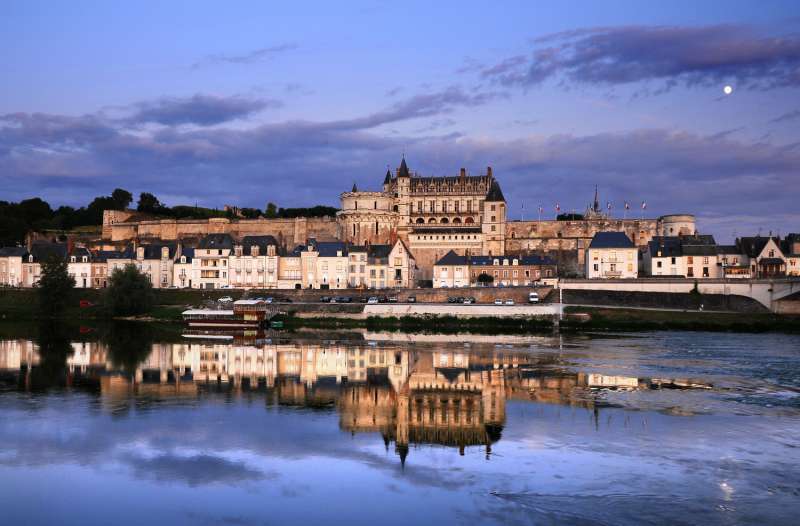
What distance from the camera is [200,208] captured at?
114125 mm

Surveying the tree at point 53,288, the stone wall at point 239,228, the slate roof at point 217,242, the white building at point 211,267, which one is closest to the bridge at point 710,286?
the white building at point 211,267

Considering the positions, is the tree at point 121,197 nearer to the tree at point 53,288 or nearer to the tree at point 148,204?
the tree at point 148,204

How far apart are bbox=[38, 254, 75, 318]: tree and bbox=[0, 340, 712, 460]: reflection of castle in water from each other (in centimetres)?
1838

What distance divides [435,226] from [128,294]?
107ft

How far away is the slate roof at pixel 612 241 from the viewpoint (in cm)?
5608

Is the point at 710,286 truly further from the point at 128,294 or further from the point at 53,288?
the point at 53,288

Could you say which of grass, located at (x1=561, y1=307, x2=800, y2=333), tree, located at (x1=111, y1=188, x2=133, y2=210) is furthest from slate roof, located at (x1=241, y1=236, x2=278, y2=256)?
tree, located at (x1=111, y1=188, x2=133, y2=210)

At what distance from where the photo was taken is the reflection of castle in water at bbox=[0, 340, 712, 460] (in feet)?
61.0

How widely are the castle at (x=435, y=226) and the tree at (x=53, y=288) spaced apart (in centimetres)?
2399

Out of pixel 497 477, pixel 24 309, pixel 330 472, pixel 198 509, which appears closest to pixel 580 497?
pixel 497 477

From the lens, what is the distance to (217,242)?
62500 mm

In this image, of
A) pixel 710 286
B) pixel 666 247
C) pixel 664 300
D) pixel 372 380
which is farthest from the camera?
pixel 666 247

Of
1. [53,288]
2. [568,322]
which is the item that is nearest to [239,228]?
[53,288]

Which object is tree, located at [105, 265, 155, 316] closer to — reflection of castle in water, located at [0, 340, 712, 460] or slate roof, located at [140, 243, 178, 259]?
slate roof, located at [140, 243, 178, 259]
